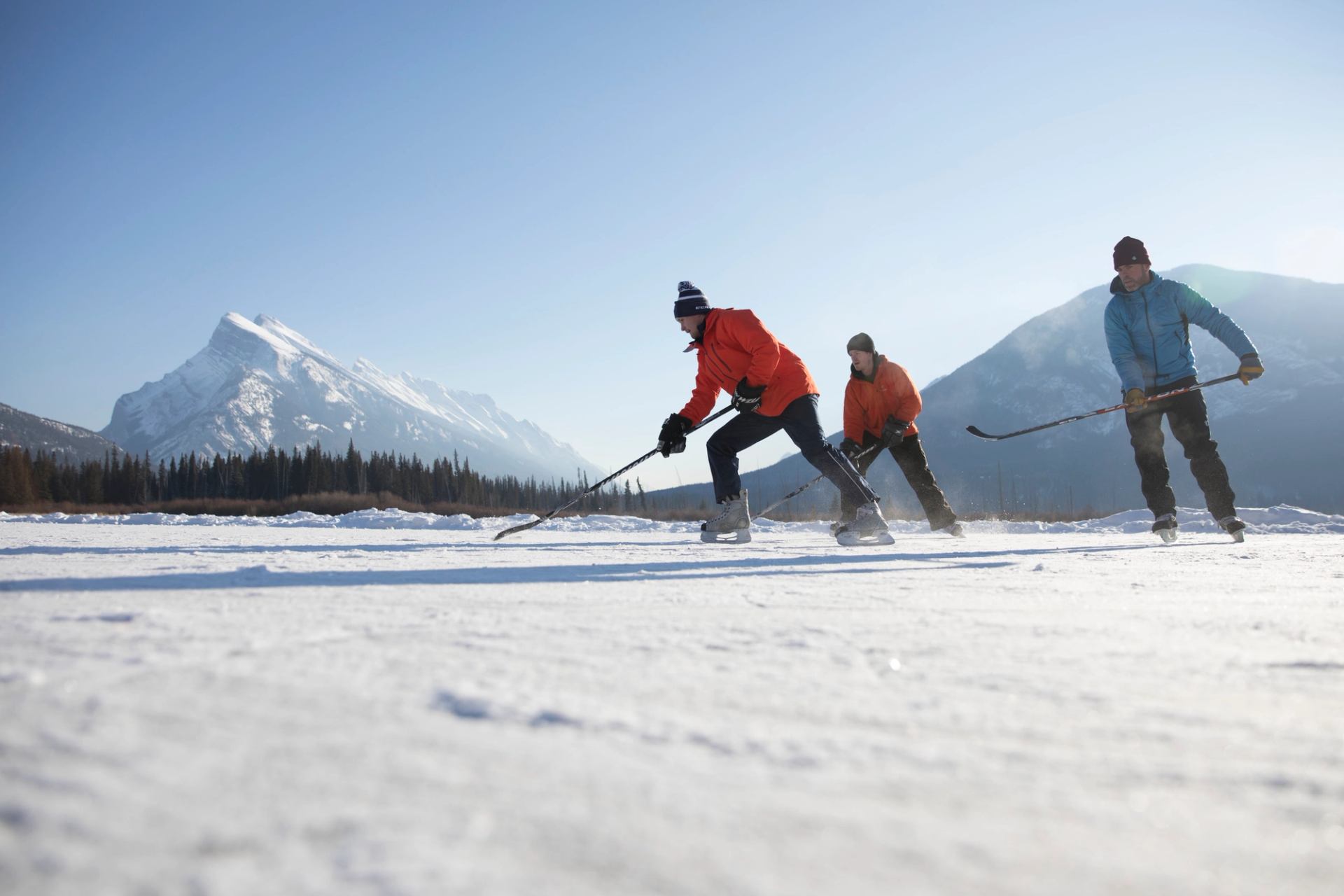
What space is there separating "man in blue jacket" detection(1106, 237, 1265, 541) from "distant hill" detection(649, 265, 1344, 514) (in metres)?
108

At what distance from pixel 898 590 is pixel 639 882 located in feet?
5.91

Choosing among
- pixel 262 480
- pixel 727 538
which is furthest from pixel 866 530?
pixel 262 480

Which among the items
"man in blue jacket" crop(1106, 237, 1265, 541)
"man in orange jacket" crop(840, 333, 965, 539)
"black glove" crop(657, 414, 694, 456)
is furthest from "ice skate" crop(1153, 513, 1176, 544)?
"black glove" crop(657, 414, 694, 456)

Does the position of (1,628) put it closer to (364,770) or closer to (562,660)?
(562,660)

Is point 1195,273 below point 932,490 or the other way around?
the other way around

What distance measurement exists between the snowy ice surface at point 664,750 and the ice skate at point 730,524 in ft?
13.0

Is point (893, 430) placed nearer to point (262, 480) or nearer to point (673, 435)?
point (673, 435)

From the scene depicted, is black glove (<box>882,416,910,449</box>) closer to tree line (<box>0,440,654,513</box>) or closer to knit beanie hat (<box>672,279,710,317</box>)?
knit beanie hat (<box>672,279,710,317</box>)

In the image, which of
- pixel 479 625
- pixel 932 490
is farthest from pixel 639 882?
pixel 932 490

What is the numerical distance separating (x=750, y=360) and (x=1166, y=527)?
11.0 feet

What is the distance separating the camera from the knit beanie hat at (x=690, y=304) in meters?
5.71

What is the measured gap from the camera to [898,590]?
2.09 meters

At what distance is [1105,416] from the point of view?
160 metres

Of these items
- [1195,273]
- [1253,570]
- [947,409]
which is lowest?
[1253,570]
